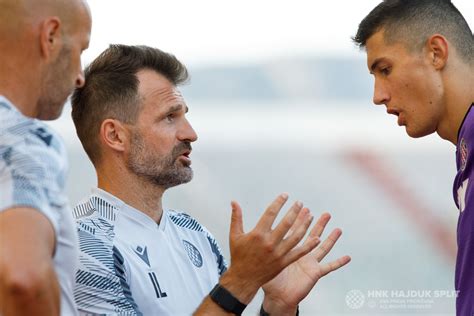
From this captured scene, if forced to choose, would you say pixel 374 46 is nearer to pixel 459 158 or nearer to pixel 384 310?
pixel 459 158

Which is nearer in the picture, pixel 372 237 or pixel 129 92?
pixel 129 92

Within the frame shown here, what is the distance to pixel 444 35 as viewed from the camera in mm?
1921

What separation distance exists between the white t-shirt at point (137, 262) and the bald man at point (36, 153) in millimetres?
315

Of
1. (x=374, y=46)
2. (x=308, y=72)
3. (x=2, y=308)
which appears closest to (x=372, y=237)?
(x=308, y=72)

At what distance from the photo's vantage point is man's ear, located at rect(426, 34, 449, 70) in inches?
73.7

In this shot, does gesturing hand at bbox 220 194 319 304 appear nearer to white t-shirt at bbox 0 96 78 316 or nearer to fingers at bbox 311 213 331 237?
fingers at bbox 311 213 331 237

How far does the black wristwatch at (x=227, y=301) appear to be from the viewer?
1523 mm

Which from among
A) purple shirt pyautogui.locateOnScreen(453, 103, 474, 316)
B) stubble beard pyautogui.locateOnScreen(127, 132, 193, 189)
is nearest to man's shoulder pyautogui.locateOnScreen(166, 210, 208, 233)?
stubble beard pyautogui.locateOnScreen(127, 132, 193, 189)

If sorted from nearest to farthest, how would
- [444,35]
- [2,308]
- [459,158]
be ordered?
1. [2,308]
2. [459,158]
3. [444,35]


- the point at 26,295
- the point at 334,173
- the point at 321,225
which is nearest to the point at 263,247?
the point at 321,225

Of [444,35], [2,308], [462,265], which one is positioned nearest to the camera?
[2,308]

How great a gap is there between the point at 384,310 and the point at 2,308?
5.28 ft

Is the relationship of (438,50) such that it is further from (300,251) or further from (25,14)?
(25,14)

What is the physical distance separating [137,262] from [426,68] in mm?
790
